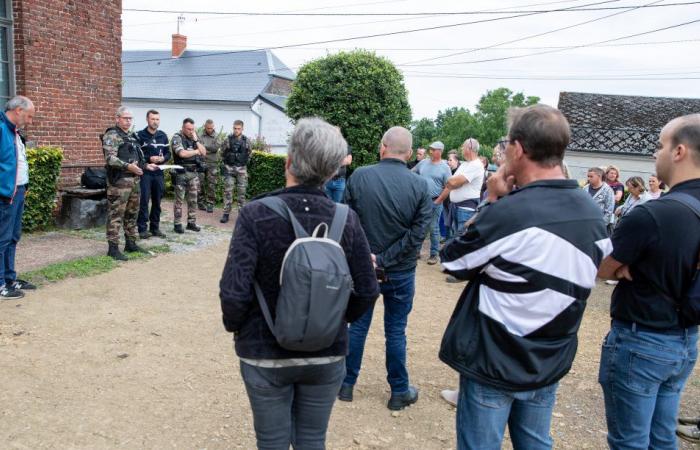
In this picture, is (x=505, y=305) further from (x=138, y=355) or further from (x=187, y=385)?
(x=138, y=355)

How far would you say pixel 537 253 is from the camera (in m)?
2.17

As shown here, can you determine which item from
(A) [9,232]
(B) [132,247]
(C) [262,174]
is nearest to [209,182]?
(C) [262,174]

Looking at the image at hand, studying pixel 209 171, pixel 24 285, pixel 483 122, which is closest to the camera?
pixel 24 285

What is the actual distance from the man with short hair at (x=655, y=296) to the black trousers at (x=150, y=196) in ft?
25.3

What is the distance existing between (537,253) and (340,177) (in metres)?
8.27

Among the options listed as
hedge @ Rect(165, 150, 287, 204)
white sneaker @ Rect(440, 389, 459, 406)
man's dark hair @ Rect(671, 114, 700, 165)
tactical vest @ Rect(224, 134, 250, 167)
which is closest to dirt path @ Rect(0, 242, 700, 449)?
white sneaker @ Rect(440, 389, 459, 406)

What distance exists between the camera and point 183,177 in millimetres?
9766

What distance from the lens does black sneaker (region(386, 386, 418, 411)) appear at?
410 cm

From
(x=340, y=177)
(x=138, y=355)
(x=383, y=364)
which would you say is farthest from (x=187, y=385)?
(x=340, y=177)

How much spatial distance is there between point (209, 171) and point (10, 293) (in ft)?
23.1

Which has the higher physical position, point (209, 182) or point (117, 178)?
point (117, 178)

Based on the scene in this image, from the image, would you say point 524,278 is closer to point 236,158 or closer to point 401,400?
point 401,400

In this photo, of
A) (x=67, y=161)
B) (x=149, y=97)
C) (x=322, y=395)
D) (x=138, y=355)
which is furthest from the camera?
(x=149, y=97)

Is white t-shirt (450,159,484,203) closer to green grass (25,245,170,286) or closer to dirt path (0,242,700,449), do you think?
dirt path (0,242,700,449)
